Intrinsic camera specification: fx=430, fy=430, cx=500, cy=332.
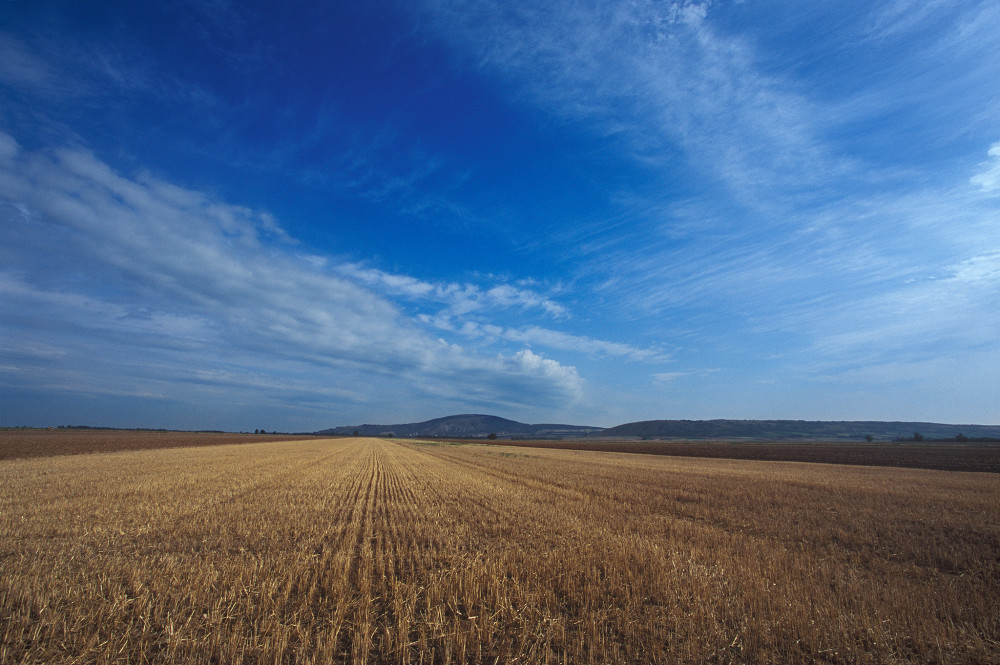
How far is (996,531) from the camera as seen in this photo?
1045cm

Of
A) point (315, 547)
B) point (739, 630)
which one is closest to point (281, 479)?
point (315, 547)

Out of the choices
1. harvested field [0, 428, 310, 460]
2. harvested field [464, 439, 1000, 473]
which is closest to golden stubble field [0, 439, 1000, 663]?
harvested field [0, 428, 310, 460]

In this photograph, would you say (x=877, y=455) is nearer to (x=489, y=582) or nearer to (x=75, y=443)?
(x=489, y=582)

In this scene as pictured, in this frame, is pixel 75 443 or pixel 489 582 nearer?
pixel 489 582

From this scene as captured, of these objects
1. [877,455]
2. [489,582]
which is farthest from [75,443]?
[877,455]

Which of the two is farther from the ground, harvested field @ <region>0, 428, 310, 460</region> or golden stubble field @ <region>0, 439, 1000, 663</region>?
golden stubble field @ <region>0, 439, 1000, 663</region>

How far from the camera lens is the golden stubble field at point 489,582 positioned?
4.67 meters

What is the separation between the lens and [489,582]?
6375 mm

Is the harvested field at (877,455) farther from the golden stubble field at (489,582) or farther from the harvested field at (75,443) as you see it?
the harvested field at (75,443)

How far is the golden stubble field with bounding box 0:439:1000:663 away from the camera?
4.67m

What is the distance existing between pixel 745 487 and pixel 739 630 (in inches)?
603

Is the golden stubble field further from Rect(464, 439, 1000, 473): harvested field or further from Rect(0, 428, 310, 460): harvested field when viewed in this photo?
Rect(464, 439, 1000, 473): harvested field

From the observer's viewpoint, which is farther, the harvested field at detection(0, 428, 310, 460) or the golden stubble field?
the harvested field at detection(0, 428, 310, 460)

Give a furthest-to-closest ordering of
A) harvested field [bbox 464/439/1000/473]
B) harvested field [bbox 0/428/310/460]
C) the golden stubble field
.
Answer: harvested field [bbox 464/439/1000/473], harvested field [bbox 0/428/310/460], the golden stubble field
